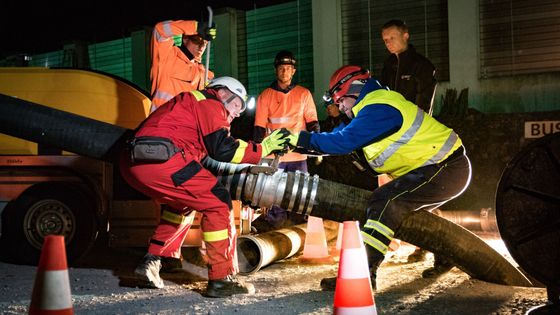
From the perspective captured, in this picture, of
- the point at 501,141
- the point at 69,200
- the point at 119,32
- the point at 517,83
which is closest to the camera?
the point at 69,200

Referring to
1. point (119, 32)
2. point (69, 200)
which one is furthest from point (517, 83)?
point (119, 32)

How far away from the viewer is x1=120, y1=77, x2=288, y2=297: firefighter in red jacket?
5023 mm

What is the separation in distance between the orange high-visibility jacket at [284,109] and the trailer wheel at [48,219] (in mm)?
2368

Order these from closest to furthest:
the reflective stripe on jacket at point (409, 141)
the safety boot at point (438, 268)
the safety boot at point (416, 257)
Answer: the reflective stripe on jacket at point (409, 141), the safety boot at point (438, 268), the safety boot at point (416, 257)

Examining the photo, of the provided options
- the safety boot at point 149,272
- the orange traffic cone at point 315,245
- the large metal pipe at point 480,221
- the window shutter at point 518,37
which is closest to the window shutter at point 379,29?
the window shutter at point 518,37

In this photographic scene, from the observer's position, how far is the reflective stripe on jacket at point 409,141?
5109 mm

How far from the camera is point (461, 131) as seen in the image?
34.3 feet

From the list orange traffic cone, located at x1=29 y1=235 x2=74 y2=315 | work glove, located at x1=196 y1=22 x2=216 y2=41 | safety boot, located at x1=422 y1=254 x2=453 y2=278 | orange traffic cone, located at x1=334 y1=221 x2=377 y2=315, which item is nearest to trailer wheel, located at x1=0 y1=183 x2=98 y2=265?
work glove, located at x1=196 y1=22 x2=216 y2=41

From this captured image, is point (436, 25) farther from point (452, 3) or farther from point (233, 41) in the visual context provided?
point (233, 41)

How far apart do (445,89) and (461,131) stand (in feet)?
5.19

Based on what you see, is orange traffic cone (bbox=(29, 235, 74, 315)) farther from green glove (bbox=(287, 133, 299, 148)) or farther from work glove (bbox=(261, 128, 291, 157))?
green glove (bbox=(287, 133, 299, 148))

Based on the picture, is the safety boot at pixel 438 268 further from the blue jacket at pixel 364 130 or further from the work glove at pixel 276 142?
the work glove at pixel 276 142

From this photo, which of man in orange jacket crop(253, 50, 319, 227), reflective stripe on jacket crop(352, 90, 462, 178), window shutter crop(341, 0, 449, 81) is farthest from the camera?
window shutter crop(341, 0, 449, 81)

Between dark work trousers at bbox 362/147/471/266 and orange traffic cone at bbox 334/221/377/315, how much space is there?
1068 millimetres
